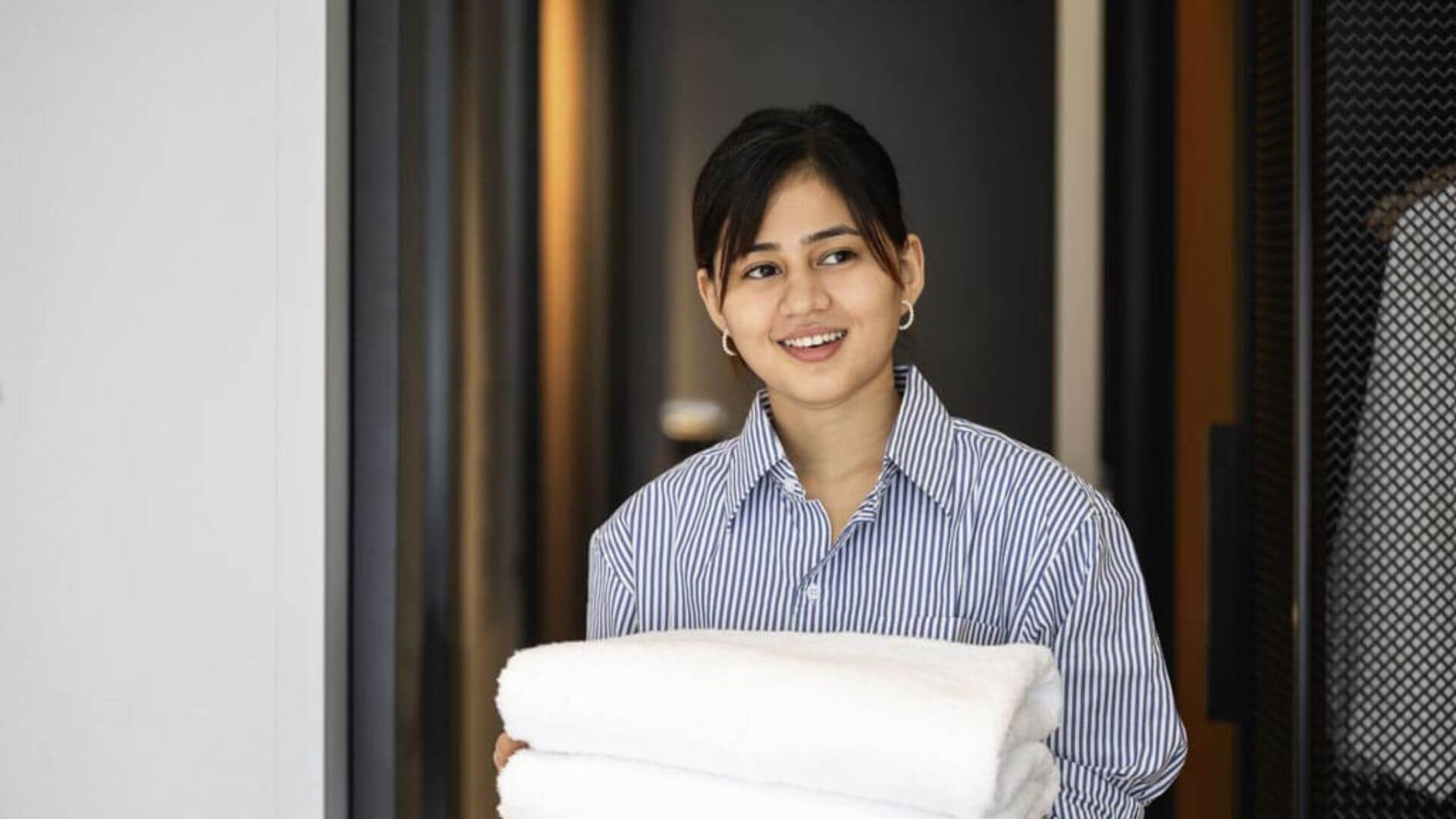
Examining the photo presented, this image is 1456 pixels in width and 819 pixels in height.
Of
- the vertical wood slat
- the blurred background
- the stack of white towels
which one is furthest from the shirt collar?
the vertical wood slat

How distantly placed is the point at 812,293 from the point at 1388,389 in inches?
27.5

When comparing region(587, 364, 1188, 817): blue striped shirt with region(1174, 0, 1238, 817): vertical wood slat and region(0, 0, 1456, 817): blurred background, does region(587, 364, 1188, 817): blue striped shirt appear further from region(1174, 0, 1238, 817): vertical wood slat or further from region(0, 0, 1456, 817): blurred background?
region(1174, 0, 1238, 817): vertical wood slat

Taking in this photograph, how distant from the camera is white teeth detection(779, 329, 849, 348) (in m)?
1.13

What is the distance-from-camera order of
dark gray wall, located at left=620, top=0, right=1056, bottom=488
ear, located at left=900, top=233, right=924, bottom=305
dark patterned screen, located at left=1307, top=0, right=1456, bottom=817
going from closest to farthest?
1. ear, located at left=900, top=233, right=924, bottom=305
2. dark patterned screen, located at left=1307, top=0, right=1456, bottom=817
3. dark gray wall, located at left=620, top=0, right=1056, bottom=488

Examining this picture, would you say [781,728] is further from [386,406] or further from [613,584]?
[386,406]

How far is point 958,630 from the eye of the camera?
1115 millimetres

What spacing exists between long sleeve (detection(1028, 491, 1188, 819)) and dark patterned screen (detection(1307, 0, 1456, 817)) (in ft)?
1.61

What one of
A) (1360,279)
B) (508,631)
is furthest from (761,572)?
(1360,279)

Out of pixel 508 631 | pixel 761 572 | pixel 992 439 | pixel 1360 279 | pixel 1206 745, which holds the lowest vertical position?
pixel 1206 745

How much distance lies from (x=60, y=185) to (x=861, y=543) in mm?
923

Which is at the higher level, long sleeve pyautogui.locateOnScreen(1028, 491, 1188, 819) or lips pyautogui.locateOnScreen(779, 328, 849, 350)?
lips pyautogui.locateOnScreen(779, 328, 849, 350)

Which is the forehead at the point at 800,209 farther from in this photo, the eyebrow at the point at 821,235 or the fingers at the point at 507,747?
the fingers at the point at 507,747

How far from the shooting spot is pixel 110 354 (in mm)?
1534

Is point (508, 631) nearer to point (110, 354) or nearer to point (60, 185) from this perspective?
point (110, 354)
